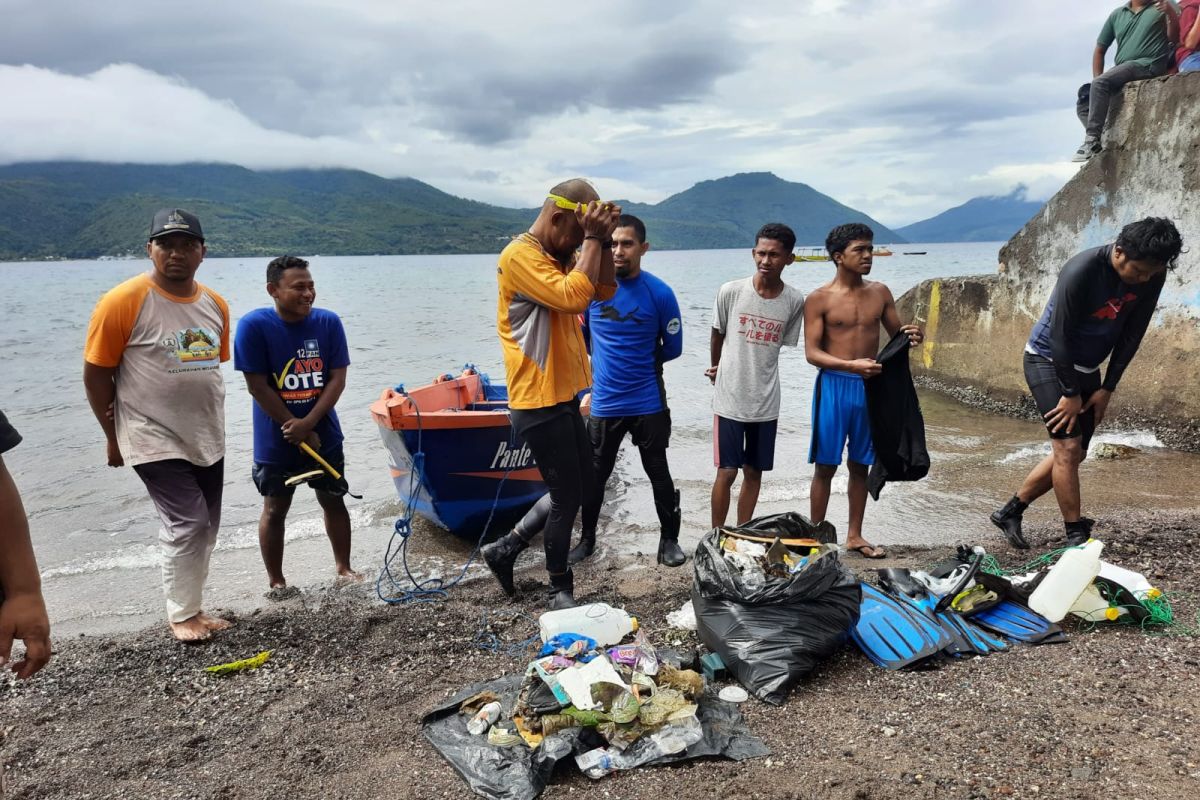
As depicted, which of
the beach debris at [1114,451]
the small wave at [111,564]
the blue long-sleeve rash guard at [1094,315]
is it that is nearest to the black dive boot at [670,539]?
the blue long-sleeve rash guard at [1094,315]

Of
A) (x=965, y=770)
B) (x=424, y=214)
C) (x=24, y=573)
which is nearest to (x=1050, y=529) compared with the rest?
(x=965, y=770)

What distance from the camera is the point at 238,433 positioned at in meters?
11.3

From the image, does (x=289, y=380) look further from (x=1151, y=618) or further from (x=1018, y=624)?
(x=1151, y=618)

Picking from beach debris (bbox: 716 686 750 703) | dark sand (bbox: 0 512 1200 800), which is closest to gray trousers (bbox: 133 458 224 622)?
dark sand (bbox: 0 512 1200 800)

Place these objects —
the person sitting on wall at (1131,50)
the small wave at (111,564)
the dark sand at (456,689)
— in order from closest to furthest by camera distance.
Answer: the dark sand at (456,689), the small wave at (111,564), the person sitting on wall at (1131,50)

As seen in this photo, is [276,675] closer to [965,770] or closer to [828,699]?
[828,699]

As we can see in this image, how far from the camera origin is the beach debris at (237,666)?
353 centimetres

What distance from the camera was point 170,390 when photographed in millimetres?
3789

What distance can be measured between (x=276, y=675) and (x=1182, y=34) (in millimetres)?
10811

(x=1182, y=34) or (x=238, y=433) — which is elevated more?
(x=1182, y=34)

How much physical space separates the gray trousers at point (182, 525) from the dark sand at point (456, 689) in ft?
0.91

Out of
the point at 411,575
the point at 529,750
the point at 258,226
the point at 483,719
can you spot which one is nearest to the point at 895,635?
the point at 529,750

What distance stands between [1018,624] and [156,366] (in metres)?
4.32

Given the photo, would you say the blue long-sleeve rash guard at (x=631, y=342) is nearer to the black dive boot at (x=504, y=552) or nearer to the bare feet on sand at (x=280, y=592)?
the black dive boot at (x=504, y=552)
